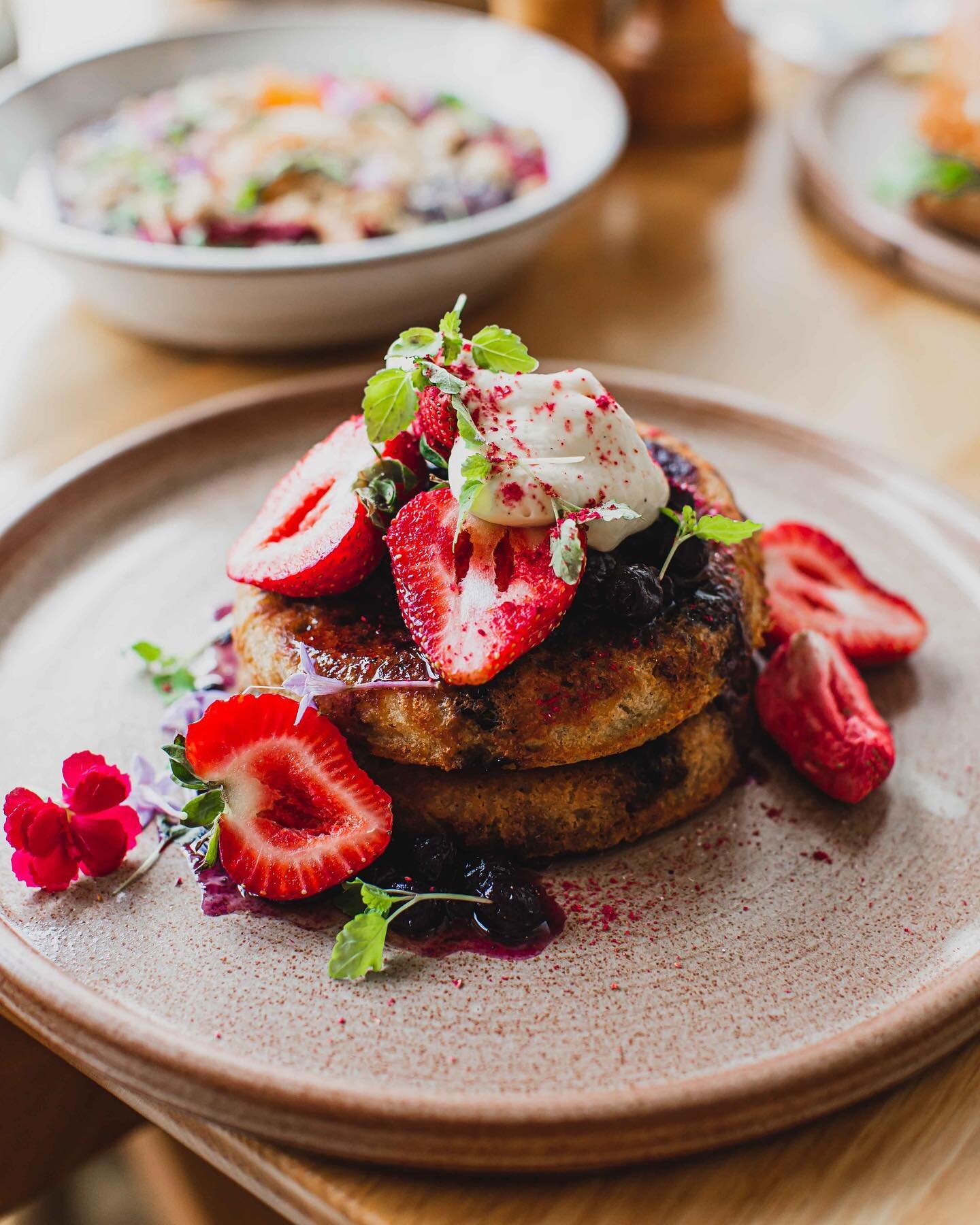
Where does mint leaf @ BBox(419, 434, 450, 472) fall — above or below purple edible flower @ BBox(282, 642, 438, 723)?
above

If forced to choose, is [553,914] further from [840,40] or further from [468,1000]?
[840,40]

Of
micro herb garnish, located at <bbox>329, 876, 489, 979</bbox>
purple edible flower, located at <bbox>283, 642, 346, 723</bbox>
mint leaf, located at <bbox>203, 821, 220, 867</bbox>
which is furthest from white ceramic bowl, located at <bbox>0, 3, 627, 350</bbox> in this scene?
micro herb garnish, located at <bbox>329, 876, 489, 979</bbox>

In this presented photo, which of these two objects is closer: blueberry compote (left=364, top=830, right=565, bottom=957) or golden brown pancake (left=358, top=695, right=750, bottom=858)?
blueberry compote (left=364, top=830, right=565, bottom=957)

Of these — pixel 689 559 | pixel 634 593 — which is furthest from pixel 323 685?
pixel 689 559

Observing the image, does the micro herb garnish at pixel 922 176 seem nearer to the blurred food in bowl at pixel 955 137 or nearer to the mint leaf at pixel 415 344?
the blurred food in bowl at pixel 955 137

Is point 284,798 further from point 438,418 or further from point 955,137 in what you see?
point 955,137

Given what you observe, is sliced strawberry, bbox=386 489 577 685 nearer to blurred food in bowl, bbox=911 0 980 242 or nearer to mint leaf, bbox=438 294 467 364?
mint leaf, bbox=438 294 467 364
